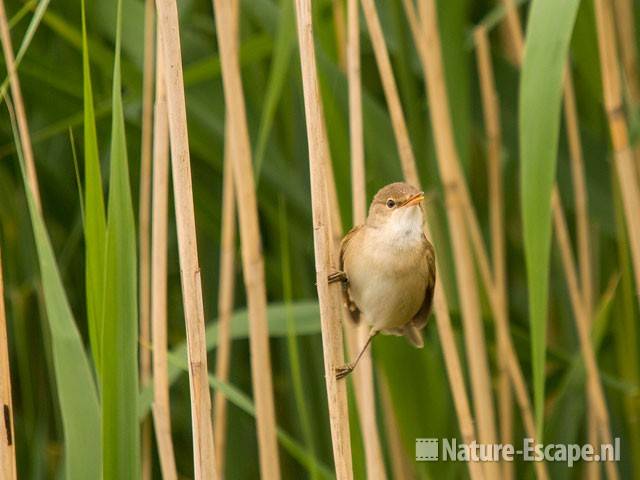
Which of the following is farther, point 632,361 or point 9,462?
point 632,361

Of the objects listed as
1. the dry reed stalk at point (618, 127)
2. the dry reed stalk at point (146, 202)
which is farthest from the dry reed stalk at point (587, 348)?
the dry reed stalk at point (146, 202)

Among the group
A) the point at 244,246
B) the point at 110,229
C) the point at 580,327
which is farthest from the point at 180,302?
the point at 110,229

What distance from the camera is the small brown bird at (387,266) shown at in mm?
1965

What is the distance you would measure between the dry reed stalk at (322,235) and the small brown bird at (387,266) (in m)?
0.40

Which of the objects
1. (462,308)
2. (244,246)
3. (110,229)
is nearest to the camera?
(110,229)

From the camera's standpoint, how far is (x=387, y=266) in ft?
6.51

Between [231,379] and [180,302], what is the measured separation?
0.96ft

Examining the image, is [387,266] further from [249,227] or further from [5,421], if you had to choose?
[5,421]

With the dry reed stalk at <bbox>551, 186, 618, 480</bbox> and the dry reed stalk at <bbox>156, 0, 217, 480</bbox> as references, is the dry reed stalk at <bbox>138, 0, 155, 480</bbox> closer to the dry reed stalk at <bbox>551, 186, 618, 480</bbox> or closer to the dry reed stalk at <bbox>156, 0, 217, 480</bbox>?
the dry reed stalk at <bbox>156, 0, 217, 480</bbox>

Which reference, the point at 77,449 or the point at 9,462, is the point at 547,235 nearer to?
the point at 77,449

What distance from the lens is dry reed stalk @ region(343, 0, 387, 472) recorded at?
1854mm

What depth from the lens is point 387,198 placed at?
1935 millimetres

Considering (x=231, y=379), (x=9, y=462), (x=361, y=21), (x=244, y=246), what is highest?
(x=361, y=21)

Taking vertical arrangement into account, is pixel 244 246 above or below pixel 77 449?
above
